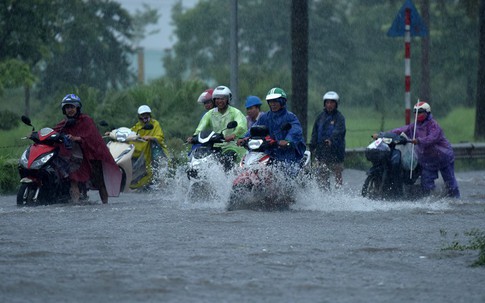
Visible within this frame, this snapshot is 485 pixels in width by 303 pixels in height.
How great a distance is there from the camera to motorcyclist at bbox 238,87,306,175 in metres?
16.4

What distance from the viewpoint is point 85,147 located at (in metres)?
17.5

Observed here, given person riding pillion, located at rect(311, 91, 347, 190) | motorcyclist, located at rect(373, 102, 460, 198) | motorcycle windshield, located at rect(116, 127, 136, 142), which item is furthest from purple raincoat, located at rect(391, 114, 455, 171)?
motorcycle windshield, located at rect(116, 127, 136, 142)

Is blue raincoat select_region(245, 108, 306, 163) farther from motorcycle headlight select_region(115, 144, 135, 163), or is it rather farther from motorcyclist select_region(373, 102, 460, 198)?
motorcycle headlight select_region(115, 144, 135, 163)

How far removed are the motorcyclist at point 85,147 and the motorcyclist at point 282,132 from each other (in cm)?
219

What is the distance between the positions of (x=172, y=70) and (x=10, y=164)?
55.7 meters

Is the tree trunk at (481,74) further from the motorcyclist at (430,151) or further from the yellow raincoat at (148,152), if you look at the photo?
the motorcyclist at (430,151)

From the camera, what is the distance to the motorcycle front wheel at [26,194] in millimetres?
16906

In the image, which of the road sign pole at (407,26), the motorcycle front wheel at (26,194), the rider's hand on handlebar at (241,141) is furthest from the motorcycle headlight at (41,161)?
the road sign pole at (407,26)

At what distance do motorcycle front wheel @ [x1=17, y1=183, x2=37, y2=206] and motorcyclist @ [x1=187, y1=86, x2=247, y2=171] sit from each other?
7.40ft

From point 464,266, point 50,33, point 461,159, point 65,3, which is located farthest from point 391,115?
point 464,266

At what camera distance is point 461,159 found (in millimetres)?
28359

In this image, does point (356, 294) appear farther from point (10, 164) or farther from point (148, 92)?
point (148, 92)

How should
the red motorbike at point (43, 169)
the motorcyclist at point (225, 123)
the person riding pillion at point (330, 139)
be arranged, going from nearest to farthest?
the red motorbike at point (43, 169), the motorcyclist at point (225, 123), the person riding pillion at point (330, 139)

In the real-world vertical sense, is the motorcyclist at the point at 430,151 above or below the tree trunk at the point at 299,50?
below
